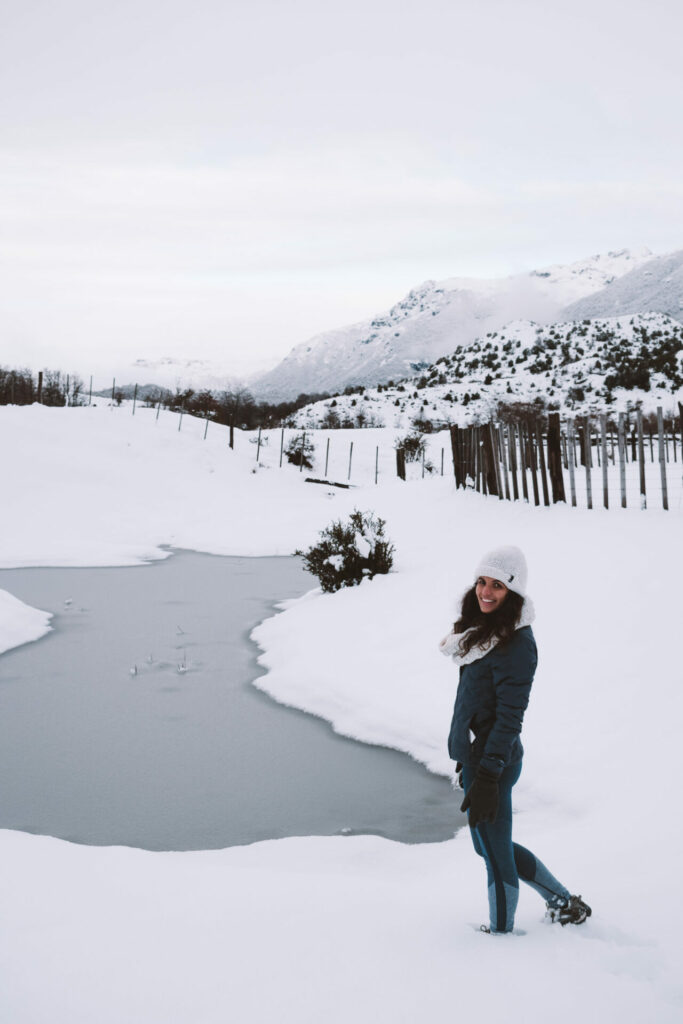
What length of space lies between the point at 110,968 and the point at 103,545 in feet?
51.0

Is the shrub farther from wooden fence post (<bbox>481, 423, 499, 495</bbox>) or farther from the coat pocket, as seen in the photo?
the coat pocket

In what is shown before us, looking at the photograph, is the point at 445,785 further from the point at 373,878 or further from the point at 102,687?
the point at 102,687

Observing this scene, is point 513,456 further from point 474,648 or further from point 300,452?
point 300,452

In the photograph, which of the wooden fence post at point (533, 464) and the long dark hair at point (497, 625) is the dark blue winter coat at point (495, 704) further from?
the wooden fence post at point (533, 464)

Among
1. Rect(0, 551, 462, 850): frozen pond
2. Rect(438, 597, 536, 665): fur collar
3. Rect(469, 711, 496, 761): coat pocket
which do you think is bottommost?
Rect(0, 551, 462, 850): frozen pond

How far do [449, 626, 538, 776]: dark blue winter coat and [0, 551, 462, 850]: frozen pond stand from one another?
1.89 m

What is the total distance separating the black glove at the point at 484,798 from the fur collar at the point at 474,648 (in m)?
0.40

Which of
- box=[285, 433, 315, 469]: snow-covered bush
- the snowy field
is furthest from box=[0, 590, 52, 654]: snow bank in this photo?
box=[285, 433, 315, 469]: snow-covered bush

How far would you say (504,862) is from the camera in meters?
3.04

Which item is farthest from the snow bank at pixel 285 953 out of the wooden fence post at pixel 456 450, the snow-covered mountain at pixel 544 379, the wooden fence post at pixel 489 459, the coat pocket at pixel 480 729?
the snow-covered mountain at pixel 544 379

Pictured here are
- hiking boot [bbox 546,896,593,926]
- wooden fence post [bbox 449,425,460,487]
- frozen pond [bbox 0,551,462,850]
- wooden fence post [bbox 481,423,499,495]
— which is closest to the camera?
hiking boot [bbox 546,896,593,926]

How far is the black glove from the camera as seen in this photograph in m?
2.87

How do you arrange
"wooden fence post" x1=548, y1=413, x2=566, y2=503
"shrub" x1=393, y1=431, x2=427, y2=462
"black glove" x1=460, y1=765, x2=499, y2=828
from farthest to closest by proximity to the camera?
"shrub" x1=393, y1=431, x2=427, y2=462 → "wooden fence post" x1=548, y1=413, x2=566, y2=503 → "black glove" x1=460, y1=765, x2=499, y2=828

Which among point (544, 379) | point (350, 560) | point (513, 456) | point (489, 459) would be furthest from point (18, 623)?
point (544, 379)
